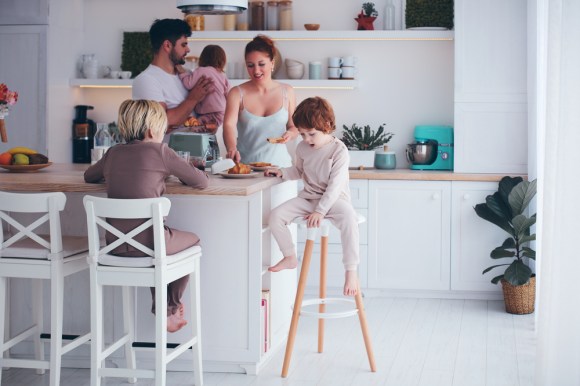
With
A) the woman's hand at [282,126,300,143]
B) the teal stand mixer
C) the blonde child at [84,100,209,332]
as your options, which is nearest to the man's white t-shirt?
the woman's hand at [282,126,300,143]

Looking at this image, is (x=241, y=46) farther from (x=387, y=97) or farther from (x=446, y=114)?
(x=446, y=114)

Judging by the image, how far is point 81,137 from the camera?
Answer: 22.4ft

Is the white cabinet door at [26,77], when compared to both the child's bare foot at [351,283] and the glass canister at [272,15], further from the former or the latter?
the child's bare foot at [351,283]

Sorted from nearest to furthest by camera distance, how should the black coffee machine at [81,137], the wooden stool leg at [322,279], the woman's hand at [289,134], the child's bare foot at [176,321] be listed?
the child's bare foot at [176,321]
the wooden stool leg at [322,279]
the woman's hand at [289,134]
the black coffee machine at [81,137]

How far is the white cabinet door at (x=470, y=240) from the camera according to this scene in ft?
19.6

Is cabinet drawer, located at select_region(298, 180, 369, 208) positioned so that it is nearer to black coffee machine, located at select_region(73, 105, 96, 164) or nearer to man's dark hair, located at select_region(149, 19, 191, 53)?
man's dark hair, located at select_region(149, 19, 191, 53)

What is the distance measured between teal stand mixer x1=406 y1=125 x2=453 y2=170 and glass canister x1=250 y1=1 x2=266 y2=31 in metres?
1.39

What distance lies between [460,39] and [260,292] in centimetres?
266

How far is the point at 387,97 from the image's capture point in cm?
670

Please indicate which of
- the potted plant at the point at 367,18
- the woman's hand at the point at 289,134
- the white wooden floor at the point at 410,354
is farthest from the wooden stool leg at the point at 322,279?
the potted plant at the point at 367,18

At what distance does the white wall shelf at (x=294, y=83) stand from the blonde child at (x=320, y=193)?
2.17 meters

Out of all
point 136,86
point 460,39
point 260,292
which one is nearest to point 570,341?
point 260,292

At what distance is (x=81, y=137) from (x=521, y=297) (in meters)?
3.34

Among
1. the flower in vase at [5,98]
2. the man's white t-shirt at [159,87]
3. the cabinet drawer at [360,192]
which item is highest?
the man's white t-shirt at [159,87]
